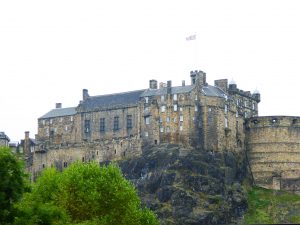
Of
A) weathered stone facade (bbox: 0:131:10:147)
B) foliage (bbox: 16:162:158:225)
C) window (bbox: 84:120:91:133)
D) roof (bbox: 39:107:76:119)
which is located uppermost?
roof (bbox: 39:107:76:119)

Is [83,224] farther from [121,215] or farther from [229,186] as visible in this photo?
[229,186]

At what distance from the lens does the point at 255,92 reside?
163875 mm

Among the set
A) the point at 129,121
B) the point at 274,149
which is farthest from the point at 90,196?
the point at 274,149

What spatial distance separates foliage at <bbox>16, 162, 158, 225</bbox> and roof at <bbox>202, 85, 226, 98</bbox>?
56085 mm

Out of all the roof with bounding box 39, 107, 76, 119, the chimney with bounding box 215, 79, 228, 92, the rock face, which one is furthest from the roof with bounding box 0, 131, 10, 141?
the chimney with bounding box 215, 79, 228, 92

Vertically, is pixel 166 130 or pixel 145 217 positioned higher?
pixel 166 130

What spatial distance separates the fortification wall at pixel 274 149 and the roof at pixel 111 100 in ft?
74.9

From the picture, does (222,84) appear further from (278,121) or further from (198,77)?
(278,121)

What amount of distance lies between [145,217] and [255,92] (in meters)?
78.0

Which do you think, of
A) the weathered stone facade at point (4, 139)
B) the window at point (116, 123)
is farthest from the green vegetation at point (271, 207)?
the weathered stone facade at point (4, 139)

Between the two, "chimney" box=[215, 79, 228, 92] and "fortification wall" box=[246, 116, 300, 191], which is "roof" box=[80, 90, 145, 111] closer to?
"chimney" box=[215, 79, 228, 92]

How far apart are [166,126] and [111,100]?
15984 millimetres

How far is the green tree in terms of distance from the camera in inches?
2591

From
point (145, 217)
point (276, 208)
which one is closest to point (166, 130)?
point (276, 208)
